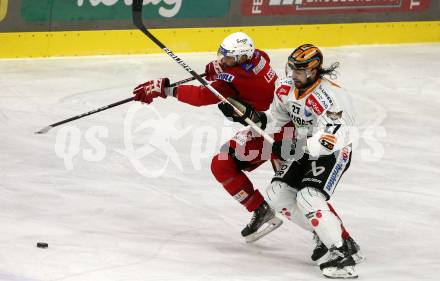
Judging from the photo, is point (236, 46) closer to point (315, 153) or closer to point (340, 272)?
point (315, 153)

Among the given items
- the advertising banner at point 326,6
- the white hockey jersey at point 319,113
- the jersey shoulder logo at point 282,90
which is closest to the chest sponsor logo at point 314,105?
the white hockey jersey at point 319,113

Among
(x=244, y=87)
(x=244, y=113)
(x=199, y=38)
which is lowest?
(x=199, y=38)

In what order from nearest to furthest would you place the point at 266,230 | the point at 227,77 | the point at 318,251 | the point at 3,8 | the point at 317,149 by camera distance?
the point at 317,149 < the point at 318,251 < the point at 227,77 < the point at 266,230 < the point at 3,8

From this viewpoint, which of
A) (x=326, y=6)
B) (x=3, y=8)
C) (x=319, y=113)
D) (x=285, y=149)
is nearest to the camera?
(x=319, y=113)

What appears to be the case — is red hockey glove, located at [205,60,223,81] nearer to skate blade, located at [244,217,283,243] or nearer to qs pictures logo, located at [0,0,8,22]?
skate blade, located at [244,217,283,243]

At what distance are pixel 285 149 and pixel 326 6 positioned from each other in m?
6.67

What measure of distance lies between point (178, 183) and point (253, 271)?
2025 mm

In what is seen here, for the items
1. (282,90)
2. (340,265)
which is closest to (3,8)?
(282,90)

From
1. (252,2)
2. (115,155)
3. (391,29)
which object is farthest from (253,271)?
(391,29)

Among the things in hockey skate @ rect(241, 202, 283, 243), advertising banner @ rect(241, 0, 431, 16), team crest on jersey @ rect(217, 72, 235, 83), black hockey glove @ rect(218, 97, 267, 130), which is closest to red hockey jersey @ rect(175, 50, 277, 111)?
team crest on jersey @ rect(217, 72, 235, 83)

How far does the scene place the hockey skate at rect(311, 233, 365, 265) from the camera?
21.6 feet

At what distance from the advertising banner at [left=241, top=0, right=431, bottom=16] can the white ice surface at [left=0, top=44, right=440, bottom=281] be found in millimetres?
735

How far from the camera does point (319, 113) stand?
6.44 meters

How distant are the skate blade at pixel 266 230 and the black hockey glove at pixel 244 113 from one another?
60cm
